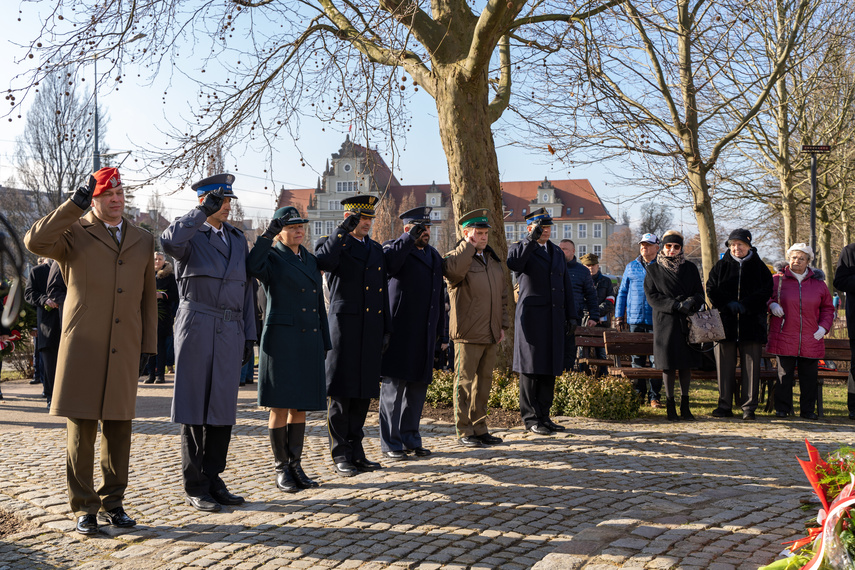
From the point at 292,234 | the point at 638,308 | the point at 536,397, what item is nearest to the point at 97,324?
the point at 292,234

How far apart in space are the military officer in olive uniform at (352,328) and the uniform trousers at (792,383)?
17.7ft

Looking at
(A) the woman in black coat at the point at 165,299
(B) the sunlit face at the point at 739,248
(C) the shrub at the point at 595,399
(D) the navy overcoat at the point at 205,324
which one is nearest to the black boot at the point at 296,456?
(D) the navy overcoat at the point at 205,324

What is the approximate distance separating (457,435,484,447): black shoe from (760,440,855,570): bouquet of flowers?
4296 mm

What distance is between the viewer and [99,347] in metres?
5.20

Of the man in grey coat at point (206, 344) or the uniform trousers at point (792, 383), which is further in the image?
the uniform trousers at point (792, 383)

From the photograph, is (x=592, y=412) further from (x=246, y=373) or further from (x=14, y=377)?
(x=14, y=377)

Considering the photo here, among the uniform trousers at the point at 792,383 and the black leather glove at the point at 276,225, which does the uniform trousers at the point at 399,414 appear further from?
the uniform trousers at the point at 792,383

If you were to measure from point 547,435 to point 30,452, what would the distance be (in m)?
4.97

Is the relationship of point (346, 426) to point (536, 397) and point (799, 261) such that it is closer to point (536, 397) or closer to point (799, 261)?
point (536, 397)

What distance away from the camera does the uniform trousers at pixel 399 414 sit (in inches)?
289

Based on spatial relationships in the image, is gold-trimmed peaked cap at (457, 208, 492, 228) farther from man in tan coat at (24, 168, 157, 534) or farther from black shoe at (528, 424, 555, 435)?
man in tan coat at (24, 168, 157, 534)

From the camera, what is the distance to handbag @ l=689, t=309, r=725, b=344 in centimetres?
916

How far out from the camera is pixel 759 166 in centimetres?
2356

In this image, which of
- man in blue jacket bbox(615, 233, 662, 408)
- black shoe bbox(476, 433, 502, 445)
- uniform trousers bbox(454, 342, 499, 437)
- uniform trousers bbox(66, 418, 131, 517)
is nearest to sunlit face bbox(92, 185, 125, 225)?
uniform trousers bbox(66, 418, 131, 517)
